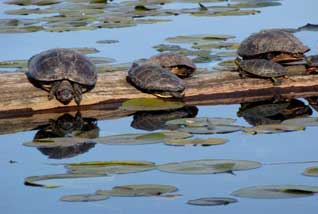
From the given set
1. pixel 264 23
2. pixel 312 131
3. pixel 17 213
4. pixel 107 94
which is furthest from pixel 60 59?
pixel 264 23

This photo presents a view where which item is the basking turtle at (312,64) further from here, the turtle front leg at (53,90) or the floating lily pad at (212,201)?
the floating lily pad at (212,201)

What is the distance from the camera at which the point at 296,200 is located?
26.3 ft

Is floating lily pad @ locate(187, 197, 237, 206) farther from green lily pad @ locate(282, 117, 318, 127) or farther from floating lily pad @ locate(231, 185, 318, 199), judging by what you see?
green lily pad @ locate(282, 117, 318, 127)

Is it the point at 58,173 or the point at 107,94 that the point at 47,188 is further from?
the point at 107,94

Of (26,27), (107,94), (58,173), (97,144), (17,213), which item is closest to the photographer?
(17,213)

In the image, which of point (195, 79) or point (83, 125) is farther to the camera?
point (195, 79)

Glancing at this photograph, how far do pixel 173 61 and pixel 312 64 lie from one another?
1.21 metres

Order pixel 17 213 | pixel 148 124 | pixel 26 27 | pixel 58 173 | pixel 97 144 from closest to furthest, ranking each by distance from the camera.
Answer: pixel 17 213, pixel 58 173, pixel 97 144, pixel 148 124, pixel 26 27

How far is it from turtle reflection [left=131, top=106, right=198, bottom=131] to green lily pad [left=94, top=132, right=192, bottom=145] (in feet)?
1.96

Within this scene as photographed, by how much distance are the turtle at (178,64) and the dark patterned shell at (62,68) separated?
760 millimetres

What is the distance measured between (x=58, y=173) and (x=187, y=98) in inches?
107

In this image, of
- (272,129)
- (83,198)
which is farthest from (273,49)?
(83,198)

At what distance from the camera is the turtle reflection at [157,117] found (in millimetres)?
10422

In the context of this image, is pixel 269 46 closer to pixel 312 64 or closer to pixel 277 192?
pixel 312 64
